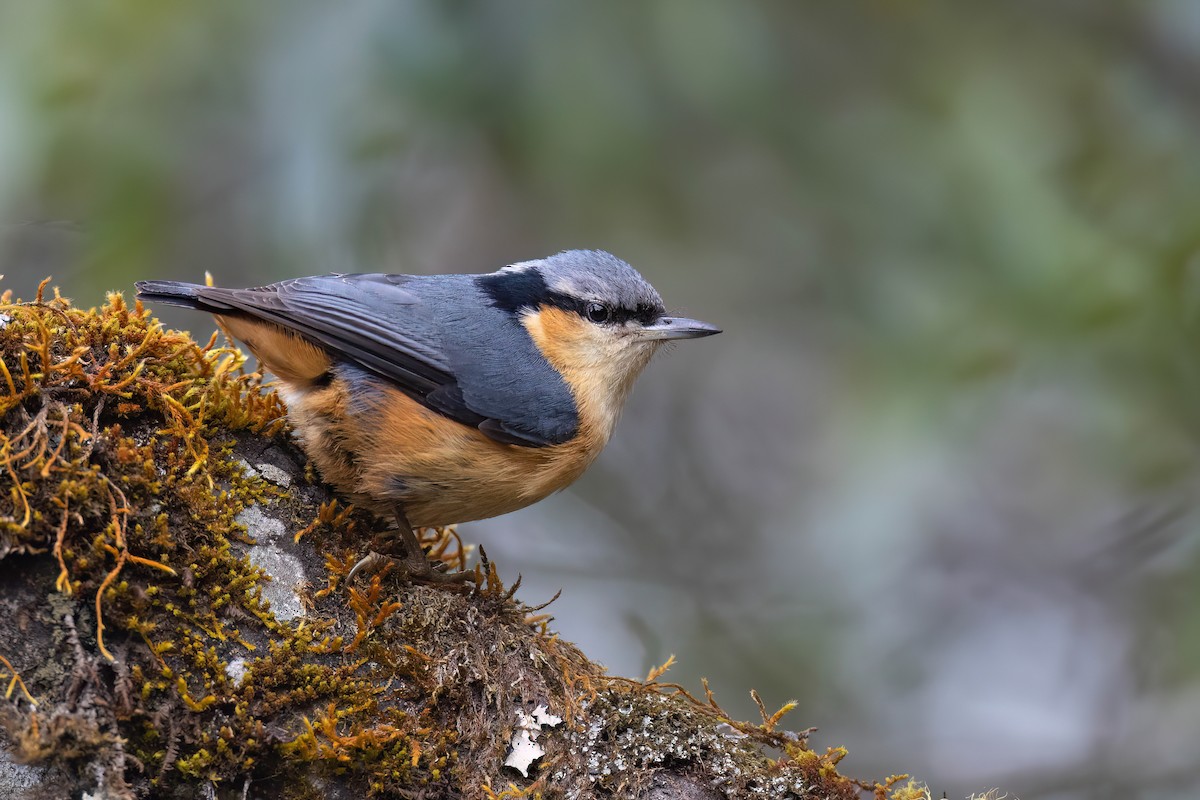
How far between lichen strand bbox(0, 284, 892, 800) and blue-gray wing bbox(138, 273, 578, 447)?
32 cm

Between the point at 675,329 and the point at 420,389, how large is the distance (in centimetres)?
88

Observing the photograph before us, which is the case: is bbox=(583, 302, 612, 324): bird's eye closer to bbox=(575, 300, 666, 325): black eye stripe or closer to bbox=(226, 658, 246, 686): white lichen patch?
bbox=(575, 300, 666, 325): black eye stripe

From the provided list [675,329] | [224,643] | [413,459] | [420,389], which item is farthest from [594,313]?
[224,643]

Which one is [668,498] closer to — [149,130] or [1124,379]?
[1124,379]

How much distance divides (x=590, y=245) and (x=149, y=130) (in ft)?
4.49

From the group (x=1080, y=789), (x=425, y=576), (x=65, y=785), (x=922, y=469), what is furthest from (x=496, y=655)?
(x=1080, y=789)

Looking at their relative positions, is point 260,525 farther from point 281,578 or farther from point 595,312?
point 595,312

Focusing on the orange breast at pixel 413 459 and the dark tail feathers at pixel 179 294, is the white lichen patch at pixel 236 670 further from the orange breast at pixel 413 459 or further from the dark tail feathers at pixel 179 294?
the dark tail feathers at pixel 179 294

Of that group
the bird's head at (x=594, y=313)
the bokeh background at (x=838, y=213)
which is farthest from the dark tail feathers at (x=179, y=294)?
the bird's head at (x=594, y=313)

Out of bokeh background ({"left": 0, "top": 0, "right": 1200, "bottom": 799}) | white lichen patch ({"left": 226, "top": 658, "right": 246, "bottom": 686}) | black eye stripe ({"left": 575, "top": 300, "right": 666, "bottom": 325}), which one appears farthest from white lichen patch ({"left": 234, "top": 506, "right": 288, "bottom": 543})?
black eye stripe ({"left": 575, "top": 300, "right": 666, "bottom": 325})

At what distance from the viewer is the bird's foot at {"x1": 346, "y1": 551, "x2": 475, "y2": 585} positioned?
221 cm

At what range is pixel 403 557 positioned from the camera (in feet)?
8.23

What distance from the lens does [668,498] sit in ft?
17.1

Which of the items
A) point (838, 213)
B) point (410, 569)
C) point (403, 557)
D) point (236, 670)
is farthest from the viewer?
point (838, 213)
